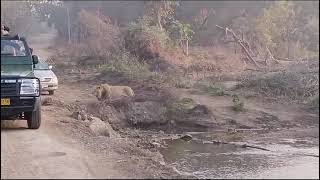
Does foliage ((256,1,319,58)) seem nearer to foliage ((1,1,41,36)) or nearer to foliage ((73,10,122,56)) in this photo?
foliage ((73,10,122,56))

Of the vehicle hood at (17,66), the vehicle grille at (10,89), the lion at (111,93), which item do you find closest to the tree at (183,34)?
the lion at (111,93)

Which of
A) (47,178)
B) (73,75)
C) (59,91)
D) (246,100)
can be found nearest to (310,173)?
(47,178)

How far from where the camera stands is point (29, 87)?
38.4ft

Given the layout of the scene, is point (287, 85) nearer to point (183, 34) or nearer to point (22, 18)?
point (183, 34)

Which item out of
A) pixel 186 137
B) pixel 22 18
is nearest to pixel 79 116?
pixel 186 137

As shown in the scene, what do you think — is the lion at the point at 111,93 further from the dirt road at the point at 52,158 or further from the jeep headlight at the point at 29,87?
the jeep headlight at the point at 29,87

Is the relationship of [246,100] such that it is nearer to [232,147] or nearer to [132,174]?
[232,147]

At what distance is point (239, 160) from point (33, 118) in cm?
Result: 486

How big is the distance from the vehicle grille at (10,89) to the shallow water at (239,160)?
3768mm

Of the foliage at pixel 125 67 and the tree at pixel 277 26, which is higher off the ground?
the tree at pixel 277 26

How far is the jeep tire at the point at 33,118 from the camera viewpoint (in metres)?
12.3

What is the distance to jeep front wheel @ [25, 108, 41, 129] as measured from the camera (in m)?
12.3

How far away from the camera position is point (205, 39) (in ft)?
133

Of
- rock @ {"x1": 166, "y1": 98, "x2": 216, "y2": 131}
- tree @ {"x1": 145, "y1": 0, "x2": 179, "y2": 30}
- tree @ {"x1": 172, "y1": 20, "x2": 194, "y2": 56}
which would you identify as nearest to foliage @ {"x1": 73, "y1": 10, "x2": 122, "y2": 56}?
tree @ {"x1": 145, "y1": 0, "x2": 179, "y2": 30}
